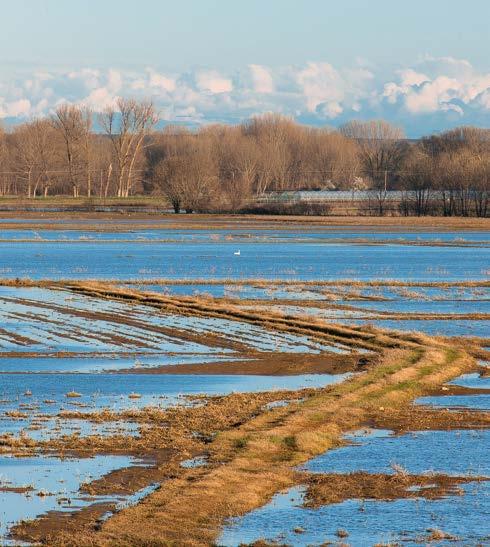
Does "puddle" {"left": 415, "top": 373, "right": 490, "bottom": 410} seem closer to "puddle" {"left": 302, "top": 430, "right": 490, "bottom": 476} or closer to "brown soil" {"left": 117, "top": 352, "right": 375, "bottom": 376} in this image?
"puddle" {"left": 302, "top": 430, "right": 490, "bottom": 476}

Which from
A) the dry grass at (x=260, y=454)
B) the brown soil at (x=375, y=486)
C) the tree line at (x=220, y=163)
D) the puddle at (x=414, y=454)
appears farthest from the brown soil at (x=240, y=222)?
the brown soil at (x=375, y=486)

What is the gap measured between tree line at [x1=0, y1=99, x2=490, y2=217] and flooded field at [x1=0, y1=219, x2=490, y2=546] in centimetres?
8642

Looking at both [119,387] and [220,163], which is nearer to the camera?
[119,387]

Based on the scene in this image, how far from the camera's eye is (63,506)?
14.7 metres

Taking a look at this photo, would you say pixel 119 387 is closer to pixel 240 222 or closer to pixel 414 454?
pixel 414 454

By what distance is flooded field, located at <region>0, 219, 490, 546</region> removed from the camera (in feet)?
47.7

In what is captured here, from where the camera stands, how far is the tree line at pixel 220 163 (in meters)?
134

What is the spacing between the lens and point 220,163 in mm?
174125

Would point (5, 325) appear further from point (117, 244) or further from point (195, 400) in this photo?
point (117, 244)

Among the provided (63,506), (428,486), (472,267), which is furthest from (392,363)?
(472,267)

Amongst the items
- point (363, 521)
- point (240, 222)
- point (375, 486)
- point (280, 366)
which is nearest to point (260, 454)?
point (375, 486)

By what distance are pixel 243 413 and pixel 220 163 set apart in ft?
506

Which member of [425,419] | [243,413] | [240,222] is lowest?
[425,419]

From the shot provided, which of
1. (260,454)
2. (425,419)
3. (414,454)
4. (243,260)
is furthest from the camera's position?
(243,260)
